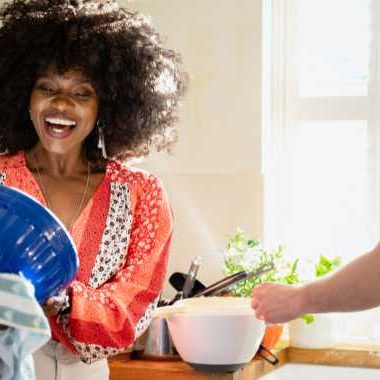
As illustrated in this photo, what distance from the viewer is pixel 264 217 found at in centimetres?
297

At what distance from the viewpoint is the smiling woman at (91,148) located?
2.01 m

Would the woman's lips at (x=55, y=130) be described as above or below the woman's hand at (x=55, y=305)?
above

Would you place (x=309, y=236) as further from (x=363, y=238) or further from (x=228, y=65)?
(x=228, y=65)

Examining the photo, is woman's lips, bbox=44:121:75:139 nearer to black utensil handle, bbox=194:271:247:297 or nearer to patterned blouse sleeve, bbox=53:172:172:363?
patterned blouse sleeve, bbox=53:172:172:363

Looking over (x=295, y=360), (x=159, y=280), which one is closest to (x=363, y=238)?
(x=295, y=360)

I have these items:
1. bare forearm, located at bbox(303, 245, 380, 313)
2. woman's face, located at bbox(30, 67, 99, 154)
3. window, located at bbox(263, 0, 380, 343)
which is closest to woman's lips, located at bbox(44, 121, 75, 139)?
woman's face, located at bbox(30, 67, 99, 154)

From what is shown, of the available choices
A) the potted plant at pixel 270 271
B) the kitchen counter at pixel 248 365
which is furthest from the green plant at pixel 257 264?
the kitchen counter at pixel 248 365

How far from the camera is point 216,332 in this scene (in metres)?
2.45

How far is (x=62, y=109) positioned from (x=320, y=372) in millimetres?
1213

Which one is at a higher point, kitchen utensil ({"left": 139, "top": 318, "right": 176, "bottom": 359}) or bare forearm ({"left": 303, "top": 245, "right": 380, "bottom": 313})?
bare forearm ({"left": 303, "top": 245, "right": 380, "bottom": 313})

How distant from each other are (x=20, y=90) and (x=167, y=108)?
33 cm

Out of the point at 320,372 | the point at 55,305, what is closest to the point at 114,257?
the point at 55,305

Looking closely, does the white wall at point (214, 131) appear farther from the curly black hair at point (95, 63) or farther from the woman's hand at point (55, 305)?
the woman's hand at point (55, 305)

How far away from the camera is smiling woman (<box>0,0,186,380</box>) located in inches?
79.1
